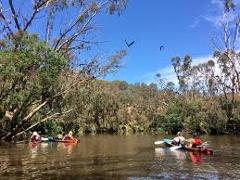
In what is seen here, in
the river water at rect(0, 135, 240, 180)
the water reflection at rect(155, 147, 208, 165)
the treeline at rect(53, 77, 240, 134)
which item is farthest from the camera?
the treeline at rect(53, 77, 240, 134)

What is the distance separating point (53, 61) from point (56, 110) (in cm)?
1311

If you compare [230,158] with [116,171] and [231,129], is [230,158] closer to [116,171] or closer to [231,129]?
[116,171]

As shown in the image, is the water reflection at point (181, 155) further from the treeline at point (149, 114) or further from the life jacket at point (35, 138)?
the treeline at point (149, 114)

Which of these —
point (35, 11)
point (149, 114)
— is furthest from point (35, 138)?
point (149, 114)

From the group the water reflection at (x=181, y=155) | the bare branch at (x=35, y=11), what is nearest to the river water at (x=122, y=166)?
the water reflection at (x=181, y=155)

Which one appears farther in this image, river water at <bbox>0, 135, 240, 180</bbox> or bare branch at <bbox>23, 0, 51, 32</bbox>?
bare branch at <bbox>23, 0, 51, 32</bbox>

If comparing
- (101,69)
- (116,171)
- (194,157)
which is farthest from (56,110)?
(116,171)

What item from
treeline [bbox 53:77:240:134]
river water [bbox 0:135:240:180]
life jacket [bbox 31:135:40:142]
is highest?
treeline [bbox 53:77:240:134]

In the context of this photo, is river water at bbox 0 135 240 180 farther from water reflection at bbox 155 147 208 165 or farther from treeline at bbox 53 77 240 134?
treeline at bbox 53 77 240 134

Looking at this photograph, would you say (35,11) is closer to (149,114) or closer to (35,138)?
(35,138)

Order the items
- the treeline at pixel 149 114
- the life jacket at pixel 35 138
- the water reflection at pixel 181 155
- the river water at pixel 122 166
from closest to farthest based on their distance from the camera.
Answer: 1. the river water at pixel 122 166
2. the water reflection at pixel 181 155
3. the life jacket at pixel 35 138
4. the treeline at pixel 149 114

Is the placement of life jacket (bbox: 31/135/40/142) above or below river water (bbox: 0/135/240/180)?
above

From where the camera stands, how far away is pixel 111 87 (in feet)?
295

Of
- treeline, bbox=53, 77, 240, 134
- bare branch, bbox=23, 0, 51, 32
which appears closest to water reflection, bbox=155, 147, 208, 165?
bare branch, bbox=23, 0, 51, 32
